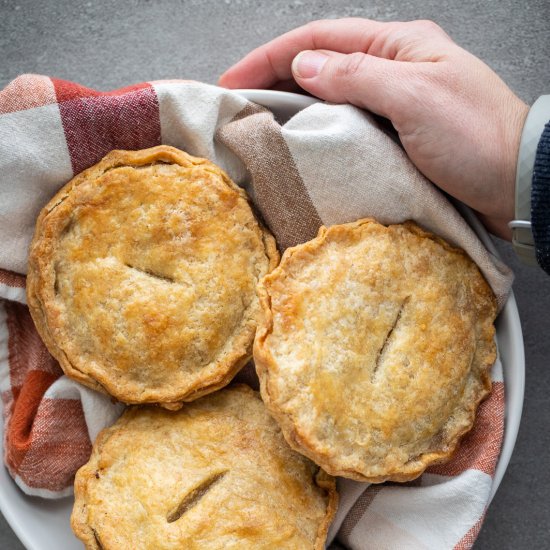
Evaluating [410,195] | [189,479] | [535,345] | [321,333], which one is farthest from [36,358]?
[535,345]

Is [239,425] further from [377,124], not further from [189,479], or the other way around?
[377,124]

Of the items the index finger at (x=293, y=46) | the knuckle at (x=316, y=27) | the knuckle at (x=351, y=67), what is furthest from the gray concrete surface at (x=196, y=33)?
the knuckle at (x=351, y=67)

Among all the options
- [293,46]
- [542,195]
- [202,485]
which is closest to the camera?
[542,195]

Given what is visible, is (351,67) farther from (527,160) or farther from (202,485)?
(202,485)

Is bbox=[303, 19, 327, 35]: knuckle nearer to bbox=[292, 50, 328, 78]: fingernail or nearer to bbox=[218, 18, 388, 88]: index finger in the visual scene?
bbox=[218, 18, 388, 88]: index finger

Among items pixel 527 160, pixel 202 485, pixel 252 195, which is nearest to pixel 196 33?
pixel 252 195

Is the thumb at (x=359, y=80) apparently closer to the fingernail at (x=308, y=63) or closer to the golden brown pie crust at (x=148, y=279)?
the fingernail at (x=308, y=63)

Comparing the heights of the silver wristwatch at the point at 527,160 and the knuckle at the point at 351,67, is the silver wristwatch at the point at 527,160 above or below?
below
